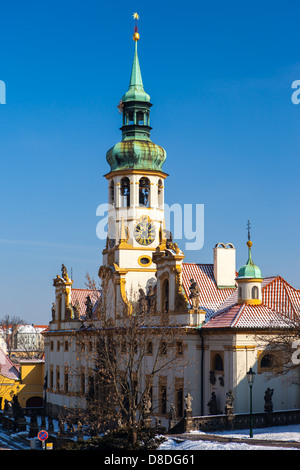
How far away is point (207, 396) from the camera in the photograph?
49.8 metres

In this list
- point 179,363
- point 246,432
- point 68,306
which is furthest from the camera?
point 68,306

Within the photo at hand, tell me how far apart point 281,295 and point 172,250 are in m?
8.69

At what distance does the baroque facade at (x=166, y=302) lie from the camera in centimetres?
4766

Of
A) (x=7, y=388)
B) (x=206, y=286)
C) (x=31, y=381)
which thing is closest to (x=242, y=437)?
(x=206, y=286)

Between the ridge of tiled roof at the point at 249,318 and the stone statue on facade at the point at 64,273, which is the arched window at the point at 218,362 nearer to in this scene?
the ridge of tiled roof at the point at 249,318

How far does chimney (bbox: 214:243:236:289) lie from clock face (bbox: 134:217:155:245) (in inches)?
349

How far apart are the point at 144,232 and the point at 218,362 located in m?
19.1

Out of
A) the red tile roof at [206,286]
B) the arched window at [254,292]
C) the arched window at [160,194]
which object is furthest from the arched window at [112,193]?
the arched window at [254,292]

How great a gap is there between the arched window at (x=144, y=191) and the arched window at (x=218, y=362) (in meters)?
20.9

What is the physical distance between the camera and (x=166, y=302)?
55.1 metres

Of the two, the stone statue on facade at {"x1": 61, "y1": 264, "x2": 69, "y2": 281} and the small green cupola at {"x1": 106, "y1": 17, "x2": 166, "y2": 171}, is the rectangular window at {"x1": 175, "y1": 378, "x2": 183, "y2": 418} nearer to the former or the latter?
the small green cupola at {"x1": 106, "y1": 17, "x2": 166, "y2": 171}

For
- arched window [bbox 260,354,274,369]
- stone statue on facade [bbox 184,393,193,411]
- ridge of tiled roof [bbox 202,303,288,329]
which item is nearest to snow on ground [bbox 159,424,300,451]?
stone statue on facade [bbox 184,393,193,411]
